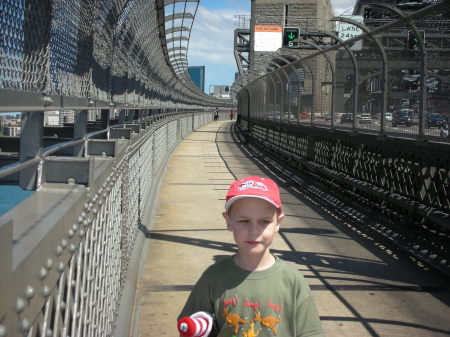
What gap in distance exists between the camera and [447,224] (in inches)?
242

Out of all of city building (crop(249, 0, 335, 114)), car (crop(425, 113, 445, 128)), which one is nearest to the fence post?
car (crop(425, 113, 445, 128))

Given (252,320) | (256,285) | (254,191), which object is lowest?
(252,320)

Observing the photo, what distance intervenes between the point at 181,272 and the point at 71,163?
12.7ft

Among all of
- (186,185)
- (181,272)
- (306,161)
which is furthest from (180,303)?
(306,161)

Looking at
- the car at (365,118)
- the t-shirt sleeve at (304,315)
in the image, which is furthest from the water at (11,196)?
the car at (365,118)

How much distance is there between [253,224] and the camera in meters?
2.21

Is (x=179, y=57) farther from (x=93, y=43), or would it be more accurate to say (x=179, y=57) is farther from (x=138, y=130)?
(x=93, y=43)

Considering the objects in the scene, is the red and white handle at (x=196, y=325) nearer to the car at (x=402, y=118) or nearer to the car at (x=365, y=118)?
the car at (x=402, y=118)

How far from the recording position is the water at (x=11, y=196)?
2469 mm

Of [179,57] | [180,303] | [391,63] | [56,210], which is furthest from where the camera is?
[179,57]

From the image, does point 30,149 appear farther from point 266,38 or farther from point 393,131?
point 266,38

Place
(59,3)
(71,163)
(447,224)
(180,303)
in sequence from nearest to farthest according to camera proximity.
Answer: (71,163) → (59,3) → (180,303) → (447,224)

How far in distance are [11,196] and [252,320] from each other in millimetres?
1109

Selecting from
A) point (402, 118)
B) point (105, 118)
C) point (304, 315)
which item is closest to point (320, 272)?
point (105, 118)
